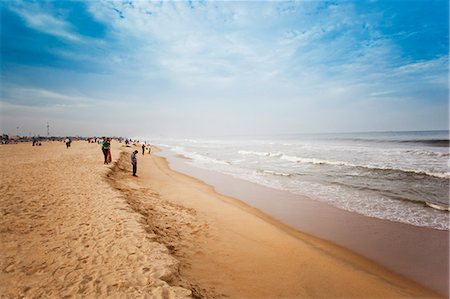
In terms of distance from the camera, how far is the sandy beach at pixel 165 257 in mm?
4266

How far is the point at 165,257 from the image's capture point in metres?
5.07

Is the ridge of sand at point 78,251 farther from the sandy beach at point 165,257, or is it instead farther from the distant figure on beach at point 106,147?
the distant figure on beach at point 106,147

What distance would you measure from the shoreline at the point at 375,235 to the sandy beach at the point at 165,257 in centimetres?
47

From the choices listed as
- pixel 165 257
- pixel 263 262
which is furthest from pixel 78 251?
pixel 263 262

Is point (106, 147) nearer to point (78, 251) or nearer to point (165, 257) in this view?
point (78, 251)

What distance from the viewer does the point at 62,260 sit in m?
4.93

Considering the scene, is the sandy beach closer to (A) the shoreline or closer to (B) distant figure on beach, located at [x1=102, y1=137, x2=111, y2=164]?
(A) the shoreline

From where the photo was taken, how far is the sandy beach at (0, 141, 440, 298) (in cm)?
427

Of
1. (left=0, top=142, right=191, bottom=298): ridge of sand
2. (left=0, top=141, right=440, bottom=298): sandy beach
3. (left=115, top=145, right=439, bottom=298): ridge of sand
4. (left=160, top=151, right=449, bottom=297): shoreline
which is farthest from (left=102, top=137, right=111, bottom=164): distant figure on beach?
(left=160, top=151, right=449, bottom=297): shoreline

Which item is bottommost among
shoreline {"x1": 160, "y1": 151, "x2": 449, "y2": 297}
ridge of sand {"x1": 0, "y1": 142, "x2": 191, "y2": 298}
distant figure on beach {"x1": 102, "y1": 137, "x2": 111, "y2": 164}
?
shoreline {"x1": 160, "y1": 151, "x2": 449, "y2": 297}

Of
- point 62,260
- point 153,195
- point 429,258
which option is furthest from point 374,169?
point 62,260

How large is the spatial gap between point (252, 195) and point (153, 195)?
5.48 metres

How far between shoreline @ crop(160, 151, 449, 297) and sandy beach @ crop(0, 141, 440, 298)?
1.54ft

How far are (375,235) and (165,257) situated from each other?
273 inches
